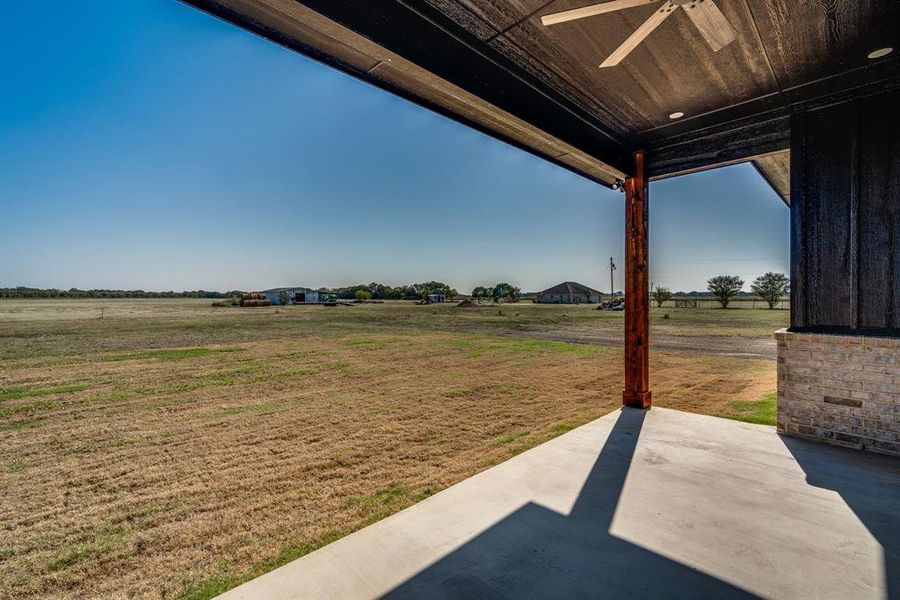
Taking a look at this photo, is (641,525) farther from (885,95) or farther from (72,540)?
(885,95)

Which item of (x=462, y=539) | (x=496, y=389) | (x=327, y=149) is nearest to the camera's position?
(x=462, y=539)

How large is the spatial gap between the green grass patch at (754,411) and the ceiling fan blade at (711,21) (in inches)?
159

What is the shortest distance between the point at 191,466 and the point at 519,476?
10.4ft

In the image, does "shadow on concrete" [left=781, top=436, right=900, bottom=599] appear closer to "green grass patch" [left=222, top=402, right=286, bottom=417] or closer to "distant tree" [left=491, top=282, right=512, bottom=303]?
"green grass patch" [left=222, top=402, right=286, bottom=417]

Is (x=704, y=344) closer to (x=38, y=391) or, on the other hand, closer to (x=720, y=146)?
(x=720, y=146)

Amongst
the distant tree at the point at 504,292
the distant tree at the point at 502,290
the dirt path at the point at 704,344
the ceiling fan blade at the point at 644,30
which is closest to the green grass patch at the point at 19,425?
the ceiling fan blade at the point at 644,30

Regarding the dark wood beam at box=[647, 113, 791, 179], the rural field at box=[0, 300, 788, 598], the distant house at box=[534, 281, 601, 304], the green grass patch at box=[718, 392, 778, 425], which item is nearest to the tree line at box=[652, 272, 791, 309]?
the distant house at box=[534, 281, 601, 304]

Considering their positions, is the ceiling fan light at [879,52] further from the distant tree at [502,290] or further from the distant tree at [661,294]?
the distant tree at [502,290]

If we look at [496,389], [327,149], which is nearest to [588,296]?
[327,149]

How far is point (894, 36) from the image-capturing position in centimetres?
245

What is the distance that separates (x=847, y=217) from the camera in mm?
3270

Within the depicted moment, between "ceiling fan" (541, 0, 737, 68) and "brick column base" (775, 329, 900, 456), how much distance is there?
296 centimetres

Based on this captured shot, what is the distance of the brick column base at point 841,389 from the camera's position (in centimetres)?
299

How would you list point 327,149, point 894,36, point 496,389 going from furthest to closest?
point 327,149 < point 496,389 < point 894,36
